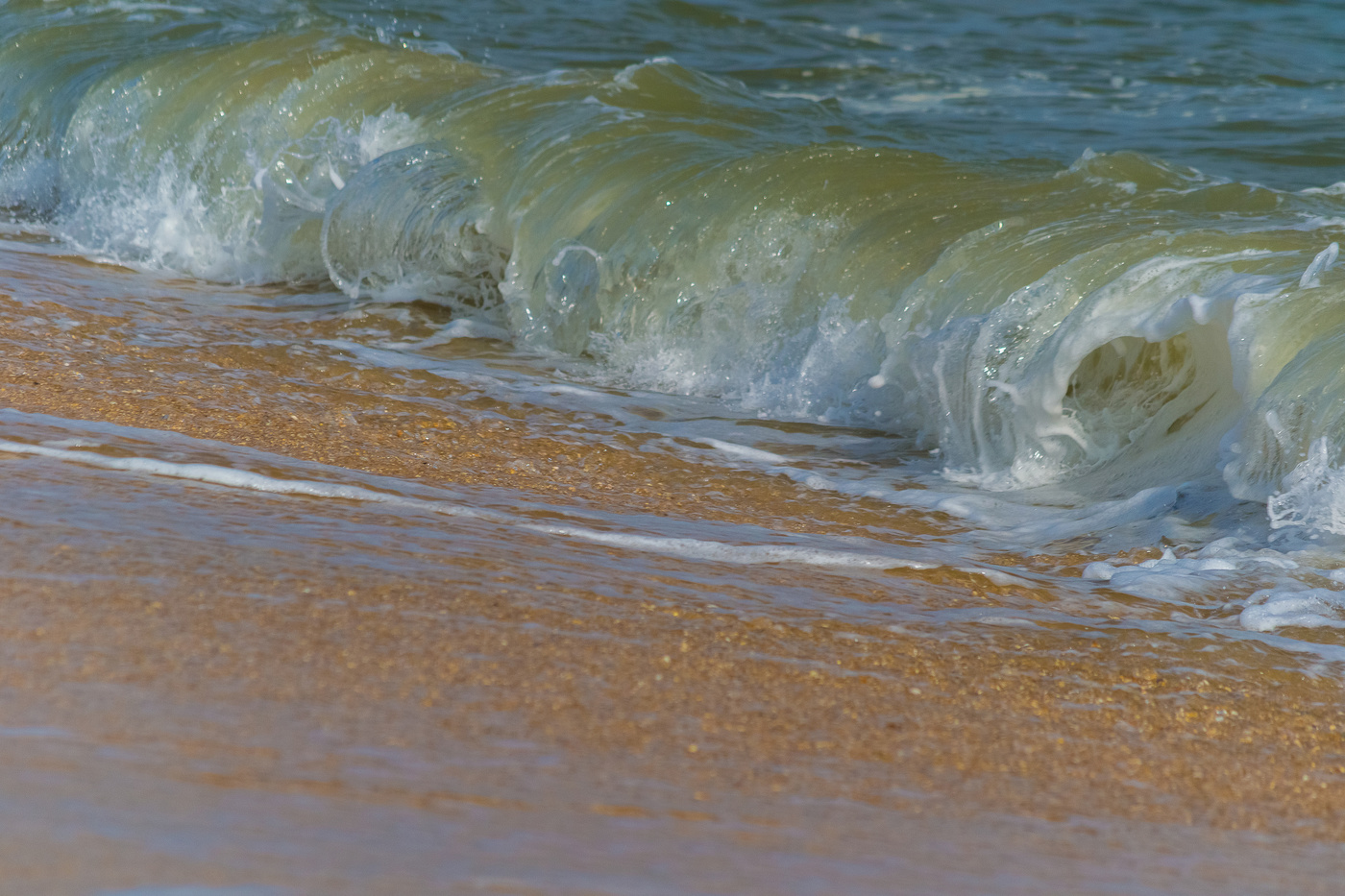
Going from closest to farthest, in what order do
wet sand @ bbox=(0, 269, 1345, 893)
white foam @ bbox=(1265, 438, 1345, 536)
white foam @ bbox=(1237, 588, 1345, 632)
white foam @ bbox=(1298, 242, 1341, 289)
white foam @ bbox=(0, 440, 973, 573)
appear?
wet sand @ bbox=(0, 269, 1345, 893) → white foam @ bbox=(1237, 588, 1345, 632) → white foam @ bbox=(0, 440, 973, 573) → white foam @ bbox=(1265, 438, 1345, 536) → white foam @ bbox=(1298, 242, 1341, 289)

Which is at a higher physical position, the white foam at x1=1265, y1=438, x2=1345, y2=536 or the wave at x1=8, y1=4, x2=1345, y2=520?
the wave at x1=8, y1=4, x2=1345, y2=520

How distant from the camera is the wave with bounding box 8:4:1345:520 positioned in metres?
4.27

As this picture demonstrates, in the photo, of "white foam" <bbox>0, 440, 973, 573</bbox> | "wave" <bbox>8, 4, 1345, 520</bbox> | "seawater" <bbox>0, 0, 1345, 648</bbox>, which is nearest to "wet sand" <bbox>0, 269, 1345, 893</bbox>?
"white foam" <bbox>0, 440, 973, 573</bbox>

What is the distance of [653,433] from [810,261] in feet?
4.11

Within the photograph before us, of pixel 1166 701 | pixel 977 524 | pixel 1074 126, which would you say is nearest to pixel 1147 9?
pixel 1074 126

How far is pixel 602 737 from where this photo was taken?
2.01 meters

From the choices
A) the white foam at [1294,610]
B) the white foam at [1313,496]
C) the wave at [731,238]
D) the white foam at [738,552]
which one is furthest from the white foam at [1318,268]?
the white foam at [738,552]

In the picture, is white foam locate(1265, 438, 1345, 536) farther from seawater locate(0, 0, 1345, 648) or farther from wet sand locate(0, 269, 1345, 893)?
wet sand locate(0, 269, 1345, 893)

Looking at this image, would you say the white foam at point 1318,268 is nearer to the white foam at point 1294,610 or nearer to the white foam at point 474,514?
the white foam at point 1294,610

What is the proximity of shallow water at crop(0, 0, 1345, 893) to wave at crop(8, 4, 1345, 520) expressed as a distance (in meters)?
0.02

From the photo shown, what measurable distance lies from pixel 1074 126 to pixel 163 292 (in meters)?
6.05

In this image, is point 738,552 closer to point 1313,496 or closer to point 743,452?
point 743,452

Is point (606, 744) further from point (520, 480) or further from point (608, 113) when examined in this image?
point (608, 113)

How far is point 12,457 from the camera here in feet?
9.91
